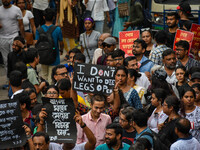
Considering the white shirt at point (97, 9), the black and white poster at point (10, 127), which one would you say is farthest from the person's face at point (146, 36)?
the black and white poster at point (10, 127)

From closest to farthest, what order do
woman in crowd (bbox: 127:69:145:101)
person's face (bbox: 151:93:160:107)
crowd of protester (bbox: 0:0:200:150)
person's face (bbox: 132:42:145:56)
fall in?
crowd of protester (bbox: 0:0:200:150), person's face (bbox: 151:93:160:107), woman in crowd (bbox: 127:69:145:101), person's face (bbox: 132:42:145:56)

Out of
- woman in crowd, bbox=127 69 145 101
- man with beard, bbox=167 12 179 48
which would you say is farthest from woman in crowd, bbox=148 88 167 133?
man with beard, bbox=167 12 179 48

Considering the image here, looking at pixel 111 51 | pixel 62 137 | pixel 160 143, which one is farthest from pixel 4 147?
pixel 111 51

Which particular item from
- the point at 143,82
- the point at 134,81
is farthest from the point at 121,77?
the point at 143,82

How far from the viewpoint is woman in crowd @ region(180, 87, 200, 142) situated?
6.74m

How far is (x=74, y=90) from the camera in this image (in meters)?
7.04

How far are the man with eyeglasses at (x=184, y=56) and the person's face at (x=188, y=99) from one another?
189 cm

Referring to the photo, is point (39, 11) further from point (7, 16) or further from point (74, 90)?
point (74, 90)

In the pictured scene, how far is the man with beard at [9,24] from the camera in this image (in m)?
10.9

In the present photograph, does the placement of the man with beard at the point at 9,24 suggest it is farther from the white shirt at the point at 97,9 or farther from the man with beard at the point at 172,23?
the man with beard at the point at 172,23

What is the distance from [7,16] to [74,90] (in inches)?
180

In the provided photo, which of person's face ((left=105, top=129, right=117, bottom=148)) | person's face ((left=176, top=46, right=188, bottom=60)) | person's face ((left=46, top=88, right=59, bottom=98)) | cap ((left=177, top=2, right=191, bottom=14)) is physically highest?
cap ((left=177, top=2, right=191, bottom=14))

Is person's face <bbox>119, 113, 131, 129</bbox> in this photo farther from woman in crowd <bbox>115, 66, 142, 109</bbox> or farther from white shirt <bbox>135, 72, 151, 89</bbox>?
white shirt <bbox>135, 72, 151, 89</bbox>

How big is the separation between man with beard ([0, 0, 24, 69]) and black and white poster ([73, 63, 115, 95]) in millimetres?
4455
